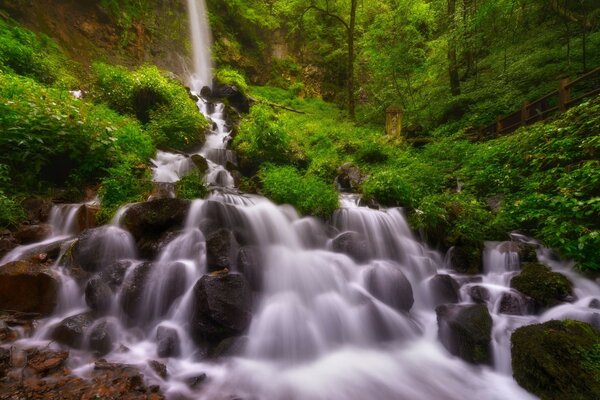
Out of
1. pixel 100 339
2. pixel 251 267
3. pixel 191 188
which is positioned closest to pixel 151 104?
pixel 191 188

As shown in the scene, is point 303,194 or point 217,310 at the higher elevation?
point 303,194

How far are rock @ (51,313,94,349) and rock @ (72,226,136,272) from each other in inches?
43.2

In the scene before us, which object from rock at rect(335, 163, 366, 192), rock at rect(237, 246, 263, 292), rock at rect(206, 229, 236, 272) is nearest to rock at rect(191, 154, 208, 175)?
rock at rect(335, 163, 366, 192)

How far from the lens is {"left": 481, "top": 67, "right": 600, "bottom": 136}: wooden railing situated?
7.60 meters

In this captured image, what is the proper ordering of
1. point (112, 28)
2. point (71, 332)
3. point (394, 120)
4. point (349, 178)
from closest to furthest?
point (71, 332)
point (349, 178)
point (394, 120)
point (112, 28)

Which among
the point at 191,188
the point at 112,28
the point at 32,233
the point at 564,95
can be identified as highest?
the point at 112,28

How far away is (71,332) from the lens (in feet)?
12.1

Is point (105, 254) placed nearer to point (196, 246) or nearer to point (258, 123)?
point (196, 246)

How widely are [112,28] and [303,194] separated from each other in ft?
42.6

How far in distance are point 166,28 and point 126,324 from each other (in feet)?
60.1

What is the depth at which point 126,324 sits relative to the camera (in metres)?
4.20

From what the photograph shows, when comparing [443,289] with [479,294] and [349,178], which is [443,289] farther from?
[349,178]

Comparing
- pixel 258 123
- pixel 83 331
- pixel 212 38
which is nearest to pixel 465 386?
pixel 83 331

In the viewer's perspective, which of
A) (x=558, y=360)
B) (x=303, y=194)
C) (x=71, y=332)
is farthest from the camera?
(x=303, y=194)
